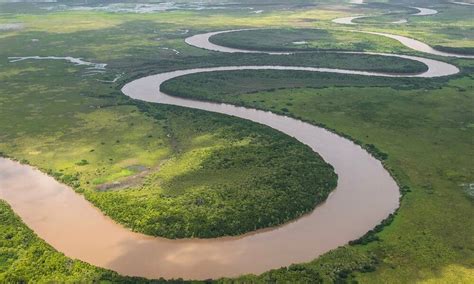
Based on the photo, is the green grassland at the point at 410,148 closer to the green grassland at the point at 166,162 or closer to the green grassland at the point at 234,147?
the green grassland at the point at 234,147

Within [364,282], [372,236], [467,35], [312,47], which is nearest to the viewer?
[364,282]

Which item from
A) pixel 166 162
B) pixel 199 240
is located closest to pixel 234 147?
pixel 166 162

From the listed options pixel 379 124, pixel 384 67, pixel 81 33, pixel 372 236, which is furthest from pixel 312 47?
pixel 372 236

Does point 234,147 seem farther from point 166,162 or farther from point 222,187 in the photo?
point 222,187

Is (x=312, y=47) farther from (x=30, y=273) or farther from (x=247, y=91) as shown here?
(x=30, y=273)

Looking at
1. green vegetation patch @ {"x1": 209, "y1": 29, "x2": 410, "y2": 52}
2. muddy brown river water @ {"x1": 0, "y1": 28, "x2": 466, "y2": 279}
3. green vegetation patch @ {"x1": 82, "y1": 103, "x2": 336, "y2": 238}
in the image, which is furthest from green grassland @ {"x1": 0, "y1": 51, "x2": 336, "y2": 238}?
green vegetation patch @ {"x1": 209, "y1": 29, "x2": 410, "y2": 52}

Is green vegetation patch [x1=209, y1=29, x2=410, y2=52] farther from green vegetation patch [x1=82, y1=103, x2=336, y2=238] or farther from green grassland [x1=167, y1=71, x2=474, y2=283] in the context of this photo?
green vegetation patch [x1=82, y1=103, x2=336, y2=238]

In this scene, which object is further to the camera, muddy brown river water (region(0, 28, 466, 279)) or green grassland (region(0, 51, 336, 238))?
green grassland (region(0, 51, 336, 238))

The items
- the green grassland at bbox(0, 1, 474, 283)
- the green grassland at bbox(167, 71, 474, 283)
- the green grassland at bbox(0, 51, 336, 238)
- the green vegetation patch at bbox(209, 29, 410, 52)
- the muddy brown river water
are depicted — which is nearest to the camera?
the green grassland at bbox(167, 71, 474, 283)
